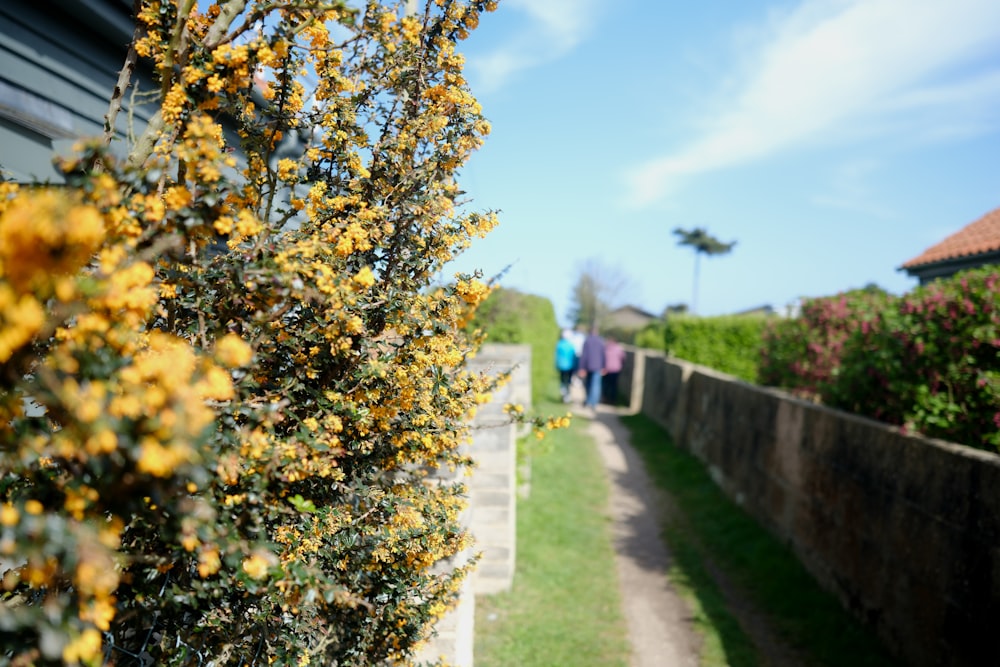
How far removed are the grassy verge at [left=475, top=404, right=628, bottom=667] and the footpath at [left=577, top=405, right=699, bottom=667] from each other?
0.42ft

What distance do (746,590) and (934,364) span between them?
2.69 metres

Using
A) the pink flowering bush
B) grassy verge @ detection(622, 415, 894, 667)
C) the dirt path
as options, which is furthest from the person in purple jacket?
grassy verge @ detection(622, 415, 894, 667)

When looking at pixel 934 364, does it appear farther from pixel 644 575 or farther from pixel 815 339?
pixel 815 339

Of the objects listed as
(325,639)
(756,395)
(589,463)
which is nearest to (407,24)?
(325,639)

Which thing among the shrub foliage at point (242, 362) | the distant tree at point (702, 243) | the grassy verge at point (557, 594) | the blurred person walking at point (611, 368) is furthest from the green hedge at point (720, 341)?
the distant tree at point (702, 243)

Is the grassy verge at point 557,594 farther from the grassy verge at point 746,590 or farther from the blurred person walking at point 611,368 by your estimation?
the blurred person walking at point 611,368

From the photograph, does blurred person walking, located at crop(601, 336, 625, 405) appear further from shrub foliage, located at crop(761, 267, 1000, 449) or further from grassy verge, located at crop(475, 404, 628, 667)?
shrub foliage, located at crop(761, 267, 1000, 449)

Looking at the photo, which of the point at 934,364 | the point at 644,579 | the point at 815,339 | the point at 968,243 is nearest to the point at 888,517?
the point at 934,364

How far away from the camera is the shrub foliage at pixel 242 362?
111 centimetres

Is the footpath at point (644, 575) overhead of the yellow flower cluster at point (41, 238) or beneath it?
beneath

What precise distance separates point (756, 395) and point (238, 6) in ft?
26.7

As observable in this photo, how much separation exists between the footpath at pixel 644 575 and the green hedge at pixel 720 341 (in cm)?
434

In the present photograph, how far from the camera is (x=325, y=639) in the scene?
7.72ft

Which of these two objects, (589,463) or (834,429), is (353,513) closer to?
(834,429)
